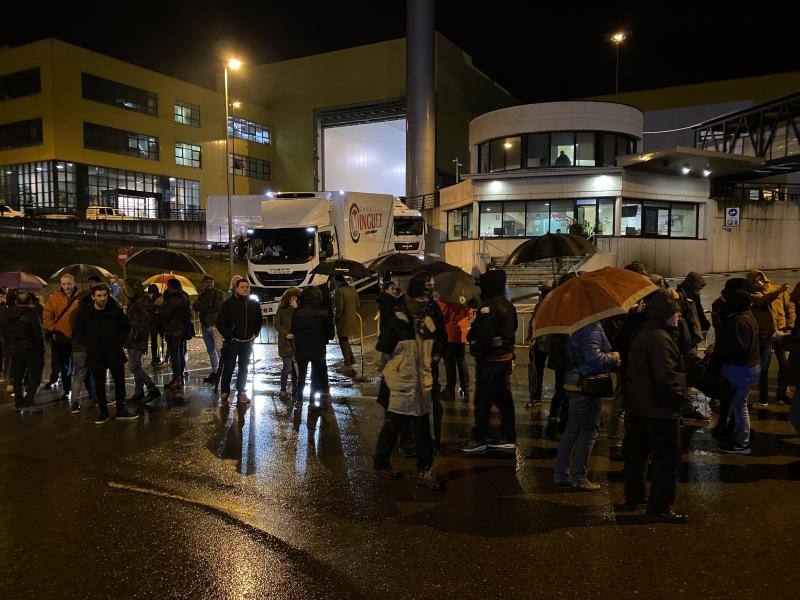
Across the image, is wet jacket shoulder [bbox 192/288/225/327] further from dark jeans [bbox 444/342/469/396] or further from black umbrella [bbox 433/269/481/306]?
black umbrella [bbox 433/269/481/306]

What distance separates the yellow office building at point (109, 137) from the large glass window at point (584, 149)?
2384cm

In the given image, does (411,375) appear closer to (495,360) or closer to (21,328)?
(495,360)

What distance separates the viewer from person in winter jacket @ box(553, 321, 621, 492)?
4.86 m

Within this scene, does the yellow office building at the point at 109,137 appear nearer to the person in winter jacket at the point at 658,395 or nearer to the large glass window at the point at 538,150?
the large glass window at the point at 538,150

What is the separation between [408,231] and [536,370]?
17865 millimetres

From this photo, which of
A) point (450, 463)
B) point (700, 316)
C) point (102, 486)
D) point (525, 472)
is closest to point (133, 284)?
point (102, 486)

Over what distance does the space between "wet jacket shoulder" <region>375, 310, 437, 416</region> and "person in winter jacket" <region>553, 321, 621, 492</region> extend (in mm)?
1337

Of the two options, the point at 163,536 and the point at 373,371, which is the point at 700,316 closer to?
→ the point at 373,371

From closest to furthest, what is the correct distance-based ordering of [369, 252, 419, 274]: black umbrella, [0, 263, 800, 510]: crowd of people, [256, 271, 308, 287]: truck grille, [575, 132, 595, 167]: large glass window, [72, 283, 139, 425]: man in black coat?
[0, 263, 800, 510]: crowd of people < [72, 283, 139, 425]: man in black coat < [369, 252, 419, 274]: black umbrella < [256, 271, 308, 287]: truck grille < [575, 132, 595, 167]: large glass window

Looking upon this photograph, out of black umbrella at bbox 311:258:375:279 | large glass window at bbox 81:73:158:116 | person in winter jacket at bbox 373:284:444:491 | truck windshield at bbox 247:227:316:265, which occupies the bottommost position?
person in winter jacket at bbox 373:284:444:491

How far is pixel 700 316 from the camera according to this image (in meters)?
7.99

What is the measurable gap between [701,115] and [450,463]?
152 feet

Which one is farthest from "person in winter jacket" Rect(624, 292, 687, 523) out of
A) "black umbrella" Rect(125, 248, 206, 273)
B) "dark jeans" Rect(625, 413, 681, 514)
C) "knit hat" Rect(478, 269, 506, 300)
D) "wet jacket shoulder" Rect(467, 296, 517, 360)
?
"black umbrella" Rect(125, 248, 206, 273)

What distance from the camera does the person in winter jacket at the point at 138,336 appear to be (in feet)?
28.3
